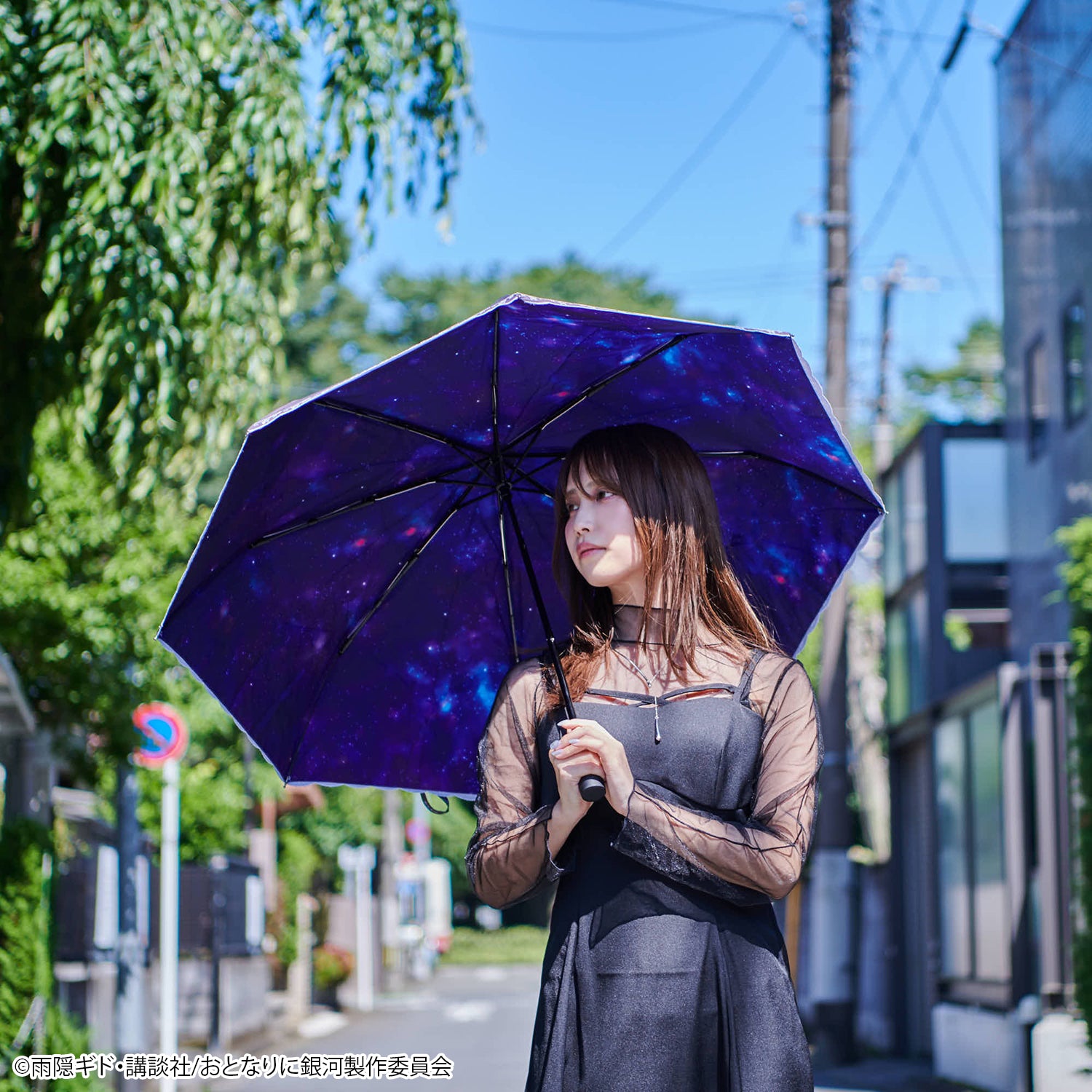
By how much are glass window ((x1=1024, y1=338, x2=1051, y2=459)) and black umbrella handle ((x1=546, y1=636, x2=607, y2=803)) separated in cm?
1390

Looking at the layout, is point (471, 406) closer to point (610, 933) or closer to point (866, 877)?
point (610, 933)

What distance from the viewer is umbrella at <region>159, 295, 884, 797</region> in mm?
3365

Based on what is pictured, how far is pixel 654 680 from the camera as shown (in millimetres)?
2734

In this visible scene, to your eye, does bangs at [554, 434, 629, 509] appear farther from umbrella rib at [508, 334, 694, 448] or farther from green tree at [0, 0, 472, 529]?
green tree at [0, 0, 472, 529]

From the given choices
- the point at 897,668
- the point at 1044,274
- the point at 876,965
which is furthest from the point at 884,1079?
the point at 1044,274

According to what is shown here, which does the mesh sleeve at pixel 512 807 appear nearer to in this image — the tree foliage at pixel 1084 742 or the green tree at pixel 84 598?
the tree foliage at pixel 1084 742

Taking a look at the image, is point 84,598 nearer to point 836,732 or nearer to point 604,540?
point 836,732

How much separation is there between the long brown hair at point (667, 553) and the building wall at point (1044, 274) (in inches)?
475

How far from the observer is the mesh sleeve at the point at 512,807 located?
262 cm

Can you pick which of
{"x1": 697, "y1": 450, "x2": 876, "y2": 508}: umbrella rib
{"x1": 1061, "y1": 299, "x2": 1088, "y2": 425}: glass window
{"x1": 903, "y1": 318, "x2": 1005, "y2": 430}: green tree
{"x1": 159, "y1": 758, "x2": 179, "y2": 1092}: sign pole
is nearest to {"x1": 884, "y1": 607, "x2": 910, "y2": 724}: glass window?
{"x1": 1061, "y1": 299, "x2": 1088, "y2": 425}: glass window

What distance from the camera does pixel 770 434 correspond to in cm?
351

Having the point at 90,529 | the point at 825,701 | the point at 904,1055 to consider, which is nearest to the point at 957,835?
the point at 825,701

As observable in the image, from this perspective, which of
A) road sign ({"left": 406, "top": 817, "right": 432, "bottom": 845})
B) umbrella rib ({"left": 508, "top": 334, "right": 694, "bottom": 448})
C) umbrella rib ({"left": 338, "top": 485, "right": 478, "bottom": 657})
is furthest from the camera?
road sign ({"left": 406, "top": 817, "right": 432, "bottom": 845})

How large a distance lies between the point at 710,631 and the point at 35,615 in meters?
9.11
